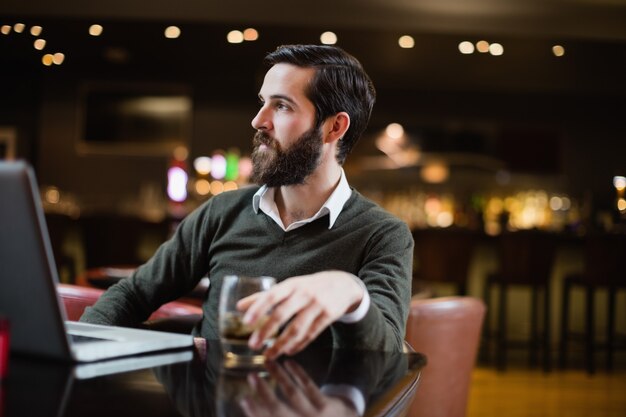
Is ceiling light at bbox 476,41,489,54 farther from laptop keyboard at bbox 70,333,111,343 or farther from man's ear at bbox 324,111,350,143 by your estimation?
laptop keyboard at bbox 70,333,111,343

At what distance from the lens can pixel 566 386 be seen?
457 centimetres

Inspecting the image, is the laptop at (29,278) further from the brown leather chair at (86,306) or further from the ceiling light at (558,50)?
the ceiling light at (558,50)

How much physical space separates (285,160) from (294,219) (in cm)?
15

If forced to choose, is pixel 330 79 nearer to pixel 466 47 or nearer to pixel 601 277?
pixel 601 277

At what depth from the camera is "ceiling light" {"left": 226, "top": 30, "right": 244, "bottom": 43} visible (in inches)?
237

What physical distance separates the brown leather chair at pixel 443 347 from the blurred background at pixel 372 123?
4.07m

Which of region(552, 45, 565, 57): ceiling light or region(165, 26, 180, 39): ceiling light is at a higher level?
region(165, 26, 180, 39): ceiling light

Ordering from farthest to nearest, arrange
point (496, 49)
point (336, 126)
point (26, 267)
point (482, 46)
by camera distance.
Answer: point (496, 49) < point (482, 46) < point (336, 126) < point (26, 267)

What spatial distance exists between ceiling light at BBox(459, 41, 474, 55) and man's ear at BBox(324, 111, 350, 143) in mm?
4361

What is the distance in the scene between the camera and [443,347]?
204 cm

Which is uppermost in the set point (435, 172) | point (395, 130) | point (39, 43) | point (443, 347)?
point (39, 43)

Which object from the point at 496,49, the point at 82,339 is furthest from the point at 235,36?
the point at 82,339

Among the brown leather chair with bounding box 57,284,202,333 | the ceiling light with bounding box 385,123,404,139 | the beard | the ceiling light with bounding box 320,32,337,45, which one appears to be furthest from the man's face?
the ceiling light with bounding box 385,123,404,139

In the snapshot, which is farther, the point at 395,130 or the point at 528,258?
the point at 395,130
